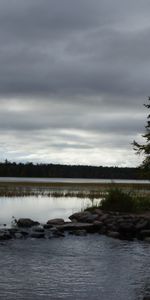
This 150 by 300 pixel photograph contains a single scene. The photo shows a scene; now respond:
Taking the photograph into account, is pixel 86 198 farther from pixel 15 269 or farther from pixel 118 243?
pixel 15 269

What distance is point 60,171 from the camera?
18838cm

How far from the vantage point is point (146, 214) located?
33.6 m

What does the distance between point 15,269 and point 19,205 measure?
2705 centimetres

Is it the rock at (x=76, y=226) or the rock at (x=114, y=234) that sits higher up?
the rock at (x=76, y=226)

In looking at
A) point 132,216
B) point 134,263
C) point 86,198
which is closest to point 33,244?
point 134,263

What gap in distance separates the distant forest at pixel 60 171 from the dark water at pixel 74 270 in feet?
462

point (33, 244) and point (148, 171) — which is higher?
point (148, 171)

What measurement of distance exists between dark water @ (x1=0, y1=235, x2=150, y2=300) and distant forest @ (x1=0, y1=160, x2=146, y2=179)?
141 metres

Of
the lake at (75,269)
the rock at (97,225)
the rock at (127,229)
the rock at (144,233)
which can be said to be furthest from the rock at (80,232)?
the rock at (144,233)

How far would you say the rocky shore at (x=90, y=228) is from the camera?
1033 inches

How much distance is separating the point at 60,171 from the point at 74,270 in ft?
561

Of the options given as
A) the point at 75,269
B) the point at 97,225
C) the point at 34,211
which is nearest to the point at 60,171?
the point at 34,211

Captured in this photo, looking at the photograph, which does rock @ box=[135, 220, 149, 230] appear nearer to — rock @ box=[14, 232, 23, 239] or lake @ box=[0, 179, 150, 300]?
lake @ box=[0, 179, 150, 300]

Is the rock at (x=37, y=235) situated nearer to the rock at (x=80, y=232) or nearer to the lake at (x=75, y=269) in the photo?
the lake at (x=75, y=269)
